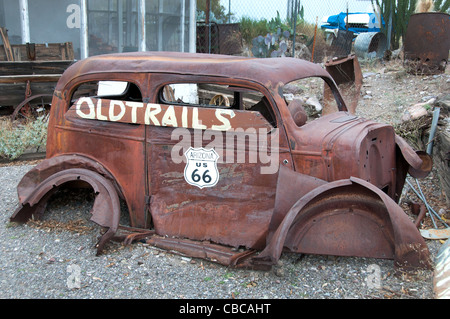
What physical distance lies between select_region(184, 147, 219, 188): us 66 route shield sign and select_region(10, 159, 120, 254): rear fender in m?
0.70

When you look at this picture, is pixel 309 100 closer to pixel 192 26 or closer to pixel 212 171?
pixel 212 171

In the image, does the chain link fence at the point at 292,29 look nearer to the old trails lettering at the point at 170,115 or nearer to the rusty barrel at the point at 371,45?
the rusty barrel at the point at 371,45

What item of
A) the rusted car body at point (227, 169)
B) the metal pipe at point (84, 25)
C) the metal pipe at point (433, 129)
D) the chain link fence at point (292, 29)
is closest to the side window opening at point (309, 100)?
the rusted car body at point (227, 169)

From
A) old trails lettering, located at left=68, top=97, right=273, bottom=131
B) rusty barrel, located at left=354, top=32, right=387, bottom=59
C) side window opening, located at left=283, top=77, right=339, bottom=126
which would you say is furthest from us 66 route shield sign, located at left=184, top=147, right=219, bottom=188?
rusty barrel, located at left=354, top=32, right=387, bottom=59

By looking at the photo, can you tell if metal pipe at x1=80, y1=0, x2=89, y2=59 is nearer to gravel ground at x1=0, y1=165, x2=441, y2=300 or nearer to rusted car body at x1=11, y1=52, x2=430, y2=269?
rusted car body at x1=11, y1=52, x2=430, y2=269

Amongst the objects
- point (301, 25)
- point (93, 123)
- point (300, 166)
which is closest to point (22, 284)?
point (93, 123)

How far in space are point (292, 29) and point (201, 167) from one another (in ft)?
41.8

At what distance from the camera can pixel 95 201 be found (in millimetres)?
3773

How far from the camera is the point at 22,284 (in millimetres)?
3266

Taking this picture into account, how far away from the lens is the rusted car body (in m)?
3.27

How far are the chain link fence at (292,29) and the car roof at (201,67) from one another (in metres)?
8.29

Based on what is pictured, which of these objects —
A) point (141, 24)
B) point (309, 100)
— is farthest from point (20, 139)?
point (141, 24)
